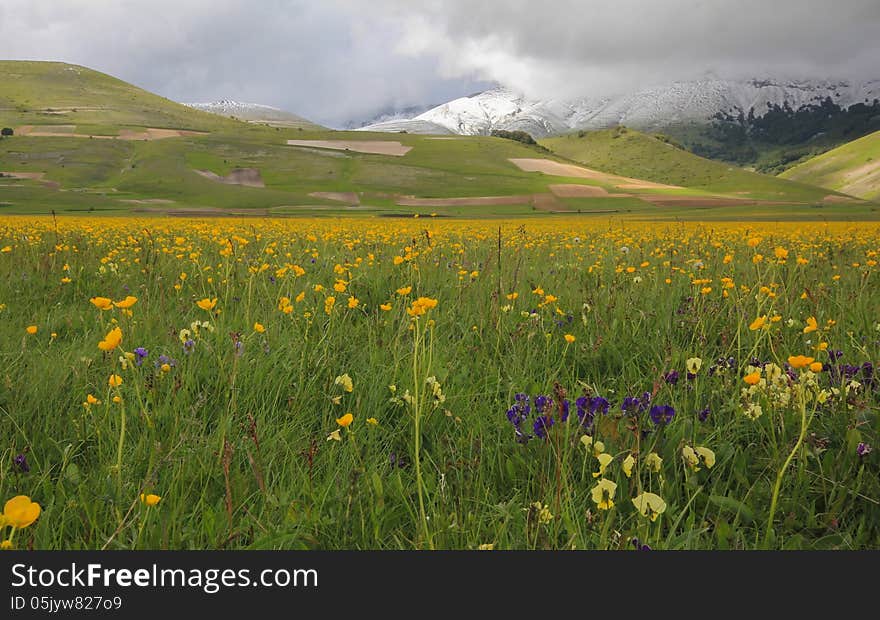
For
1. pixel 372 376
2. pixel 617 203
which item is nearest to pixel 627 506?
pixel 372 376

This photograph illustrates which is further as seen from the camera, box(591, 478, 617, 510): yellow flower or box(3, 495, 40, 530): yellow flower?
box(591, 478, 617, 510): yellow flower

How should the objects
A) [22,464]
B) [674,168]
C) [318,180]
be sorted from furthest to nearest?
[674,168] < [318,180] < [22,464]

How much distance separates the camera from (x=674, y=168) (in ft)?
516

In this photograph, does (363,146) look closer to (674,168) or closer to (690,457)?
(674,168)

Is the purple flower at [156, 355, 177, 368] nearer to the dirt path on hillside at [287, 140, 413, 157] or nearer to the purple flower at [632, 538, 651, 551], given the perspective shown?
the purple flower at [632, 538, 651, 551]

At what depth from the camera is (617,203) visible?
214 ft

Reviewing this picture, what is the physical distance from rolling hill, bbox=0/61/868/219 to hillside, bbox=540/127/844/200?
1630 millimetres

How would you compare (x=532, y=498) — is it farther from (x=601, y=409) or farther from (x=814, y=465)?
(x=814, y=465)

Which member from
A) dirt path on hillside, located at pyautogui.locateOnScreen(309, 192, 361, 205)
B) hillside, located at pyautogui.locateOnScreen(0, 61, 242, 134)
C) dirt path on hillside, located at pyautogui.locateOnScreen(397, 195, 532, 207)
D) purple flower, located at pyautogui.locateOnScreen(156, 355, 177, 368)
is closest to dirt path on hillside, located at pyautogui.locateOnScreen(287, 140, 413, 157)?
dirt path on hillside, located at pyautogui.locateOnScreen(309, 192, 361, 205)

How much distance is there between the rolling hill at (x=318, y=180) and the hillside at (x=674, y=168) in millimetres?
1630

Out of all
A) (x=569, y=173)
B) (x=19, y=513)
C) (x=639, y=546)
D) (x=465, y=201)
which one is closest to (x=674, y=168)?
(x=569, y=173)

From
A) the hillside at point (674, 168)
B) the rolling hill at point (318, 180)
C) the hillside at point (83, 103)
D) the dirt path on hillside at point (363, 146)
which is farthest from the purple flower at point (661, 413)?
the hillside at point (674, 168)

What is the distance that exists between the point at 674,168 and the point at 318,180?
12527cm

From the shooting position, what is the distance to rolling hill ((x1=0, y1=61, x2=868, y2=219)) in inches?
2095
